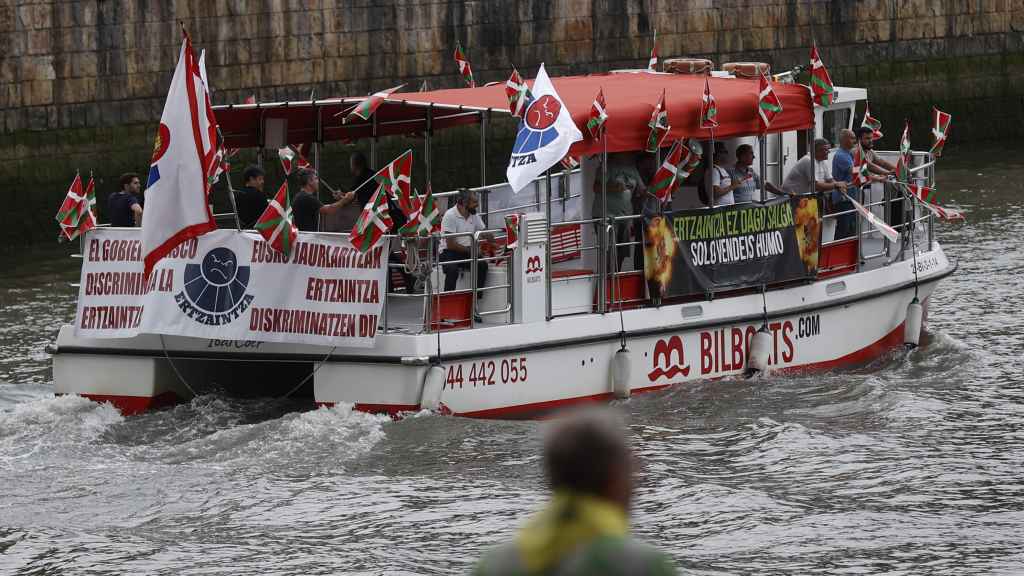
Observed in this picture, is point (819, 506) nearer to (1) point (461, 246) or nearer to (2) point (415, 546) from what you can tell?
(2) point (415, 546)

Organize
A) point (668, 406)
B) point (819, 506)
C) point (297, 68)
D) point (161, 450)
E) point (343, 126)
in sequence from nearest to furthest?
point (819, 506) < point (161, 450) < point (668, 406) < point (343, 126) < point (297, 68)

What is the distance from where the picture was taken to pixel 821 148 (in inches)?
612

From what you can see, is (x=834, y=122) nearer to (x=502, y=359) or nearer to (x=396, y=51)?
(x=502, y=359)

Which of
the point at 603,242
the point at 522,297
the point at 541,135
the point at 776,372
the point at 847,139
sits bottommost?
the point at 776,372

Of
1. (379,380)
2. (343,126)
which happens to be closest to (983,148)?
(343,126)

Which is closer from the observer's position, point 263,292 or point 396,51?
point 263,292

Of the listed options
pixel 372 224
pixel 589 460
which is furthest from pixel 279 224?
pixel 589 460

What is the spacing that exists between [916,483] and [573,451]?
7.90 meters

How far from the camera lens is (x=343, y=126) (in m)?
15.2

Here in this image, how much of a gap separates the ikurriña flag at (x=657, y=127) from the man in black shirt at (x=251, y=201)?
9.89 feet

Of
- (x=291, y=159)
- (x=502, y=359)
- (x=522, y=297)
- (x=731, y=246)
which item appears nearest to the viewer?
(x=502, y=359)

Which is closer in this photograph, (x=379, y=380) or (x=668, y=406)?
(x=379, y=380)

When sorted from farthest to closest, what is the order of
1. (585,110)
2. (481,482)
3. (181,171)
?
(585,110), (181,171), (481,482)

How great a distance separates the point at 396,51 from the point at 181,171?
16.4 meters
